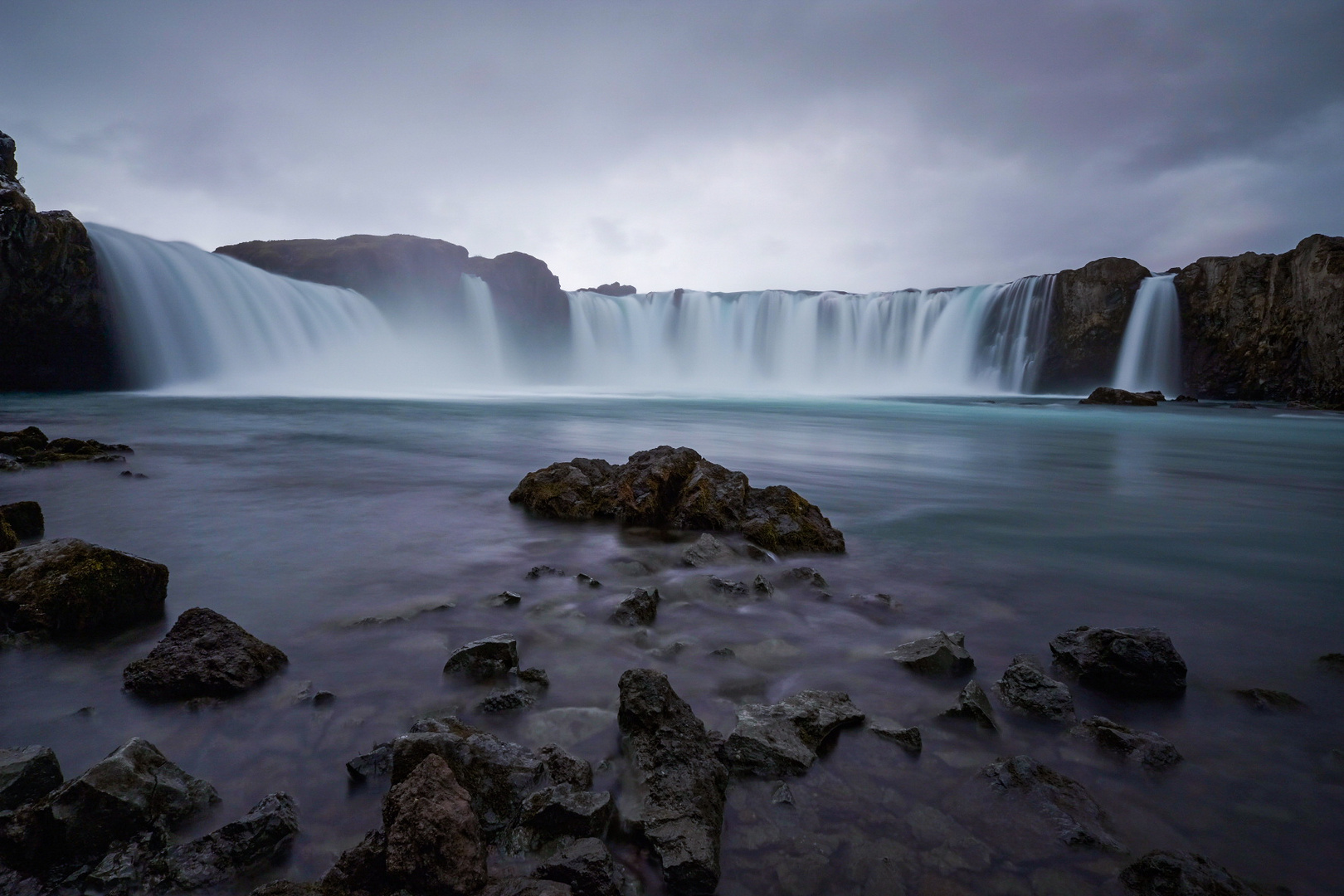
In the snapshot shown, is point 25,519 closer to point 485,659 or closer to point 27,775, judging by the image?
point 27,775

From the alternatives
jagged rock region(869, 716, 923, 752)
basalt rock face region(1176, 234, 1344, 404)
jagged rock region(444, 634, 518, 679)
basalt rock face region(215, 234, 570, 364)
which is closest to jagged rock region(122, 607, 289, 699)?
jagged rock region(444, 634, 518, 679)

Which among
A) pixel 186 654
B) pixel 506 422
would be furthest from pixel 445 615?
pixel 506 422

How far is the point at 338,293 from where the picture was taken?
37.8m

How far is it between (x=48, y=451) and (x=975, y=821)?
10760mm

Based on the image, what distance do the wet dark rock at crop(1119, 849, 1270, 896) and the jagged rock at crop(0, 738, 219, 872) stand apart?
8.74 feet

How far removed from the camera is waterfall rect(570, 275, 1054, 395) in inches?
1667

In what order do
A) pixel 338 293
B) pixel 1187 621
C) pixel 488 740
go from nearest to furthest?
pixel 488 740, pixel 1187 621, pixel 338 293

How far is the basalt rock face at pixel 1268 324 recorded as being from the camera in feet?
89.4

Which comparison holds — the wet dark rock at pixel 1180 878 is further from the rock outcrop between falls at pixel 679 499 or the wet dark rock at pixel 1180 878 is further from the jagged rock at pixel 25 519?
the jagged rock at pixel 25 519

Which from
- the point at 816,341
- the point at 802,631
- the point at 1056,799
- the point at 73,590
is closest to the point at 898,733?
the point at 1056,799

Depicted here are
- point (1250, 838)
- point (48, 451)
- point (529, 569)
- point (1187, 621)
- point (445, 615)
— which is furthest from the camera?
point (48, 451)

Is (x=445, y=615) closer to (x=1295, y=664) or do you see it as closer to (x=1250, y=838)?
(x=1250, y=838)

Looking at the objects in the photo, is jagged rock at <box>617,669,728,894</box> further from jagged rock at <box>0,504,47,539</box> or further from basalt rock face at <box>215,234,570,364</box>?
basalt rock face at <box>215,234,570,364</box>

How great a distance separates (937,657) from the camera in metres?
3.00
